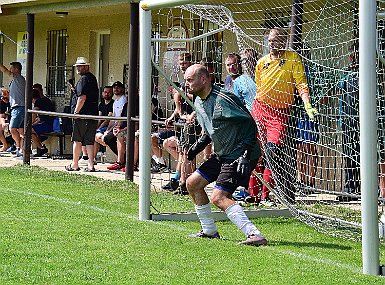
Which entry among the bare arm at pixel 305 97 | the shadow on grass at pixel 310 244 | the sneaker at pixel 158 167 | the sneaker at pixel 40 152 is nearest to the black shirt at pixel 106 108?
the sneaker at pixel 40 152

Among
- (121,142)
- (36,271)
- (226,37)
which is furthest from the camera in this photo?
(121,142)

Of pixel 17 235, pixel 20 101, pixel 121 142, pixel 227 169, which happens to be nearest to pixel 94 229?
pixel 17 235

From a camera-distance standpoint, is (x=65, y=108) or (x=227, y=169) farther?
(x=65, y=108)

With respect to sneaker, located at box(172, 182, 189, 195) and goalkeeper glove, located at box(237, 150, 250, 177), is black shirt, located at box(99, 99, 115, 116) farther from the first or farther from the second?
goalkeeper glove, located at box(237, 150, 250, 177)

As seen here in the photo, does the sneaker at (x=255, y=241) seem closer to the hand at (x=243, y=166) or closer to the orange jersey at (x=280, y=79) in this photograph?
the hand at (x=243, y=166)

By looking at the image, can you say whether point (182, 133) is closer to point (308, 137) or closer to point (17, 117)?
point (308, 137)

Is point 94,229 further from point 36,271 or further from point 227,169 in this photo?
point 36,271

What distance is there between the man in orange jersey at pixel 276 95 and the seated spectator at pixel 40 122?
A: 9951mm

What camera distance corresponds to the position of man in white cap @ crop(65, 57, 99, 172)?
17.7 m

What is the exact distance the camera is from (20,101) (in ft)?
67.9

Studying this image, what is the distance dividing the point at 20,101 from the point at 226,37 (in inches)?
276

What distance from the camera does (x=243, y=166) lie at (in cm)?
917

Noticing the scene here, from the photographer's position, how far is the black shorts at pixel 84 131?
58.0 feet

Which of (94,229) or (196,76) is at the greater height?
(196,76)
